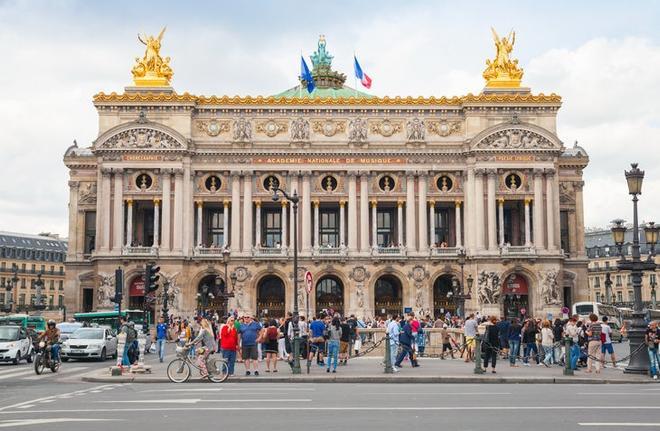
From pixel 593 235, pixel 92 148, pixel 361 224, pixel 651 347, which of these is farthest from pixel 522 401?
pixel 593 235

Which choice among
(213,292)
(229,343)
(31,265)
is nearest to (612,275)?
(213,292)

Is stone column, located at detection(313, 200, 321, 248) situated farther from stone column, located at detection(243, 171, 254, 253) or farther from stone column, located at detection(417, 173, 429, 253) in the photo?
stone column, located at detection(417, 173, 429, 253)

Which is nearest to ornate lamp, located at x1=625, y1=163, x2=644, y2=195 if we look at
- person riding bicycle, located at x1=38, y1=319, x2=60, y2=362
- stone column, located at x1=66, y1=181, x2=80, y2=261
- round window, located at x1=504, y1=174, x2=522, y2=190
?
person riding bicycle, located at x1=38, y1=319, x2=60, y2=362

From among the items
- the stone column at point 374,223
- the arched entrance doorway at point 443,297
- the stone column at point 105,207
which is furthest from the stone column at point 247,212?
the arched entrance doorway at point 443,297

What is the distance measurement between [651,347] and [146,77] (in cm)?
5971

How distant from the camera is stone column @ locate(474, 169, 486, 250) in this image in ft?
255

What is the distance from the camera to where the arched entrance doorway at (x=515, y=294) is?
7788 cm

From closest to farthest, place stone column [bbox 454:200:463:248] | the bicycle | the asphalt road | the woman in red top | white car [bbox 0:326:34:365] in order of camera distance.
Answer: the asphalt road → the bicycle → the woman in red top → white car [bbox 0:326:34:365] → stone column [bbox 454:200:463:248]

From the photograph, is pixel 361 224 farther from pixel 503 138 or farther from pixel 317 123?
pixel 503 138

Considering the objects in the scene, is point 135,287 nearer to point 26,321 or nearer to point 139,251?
point 139,251

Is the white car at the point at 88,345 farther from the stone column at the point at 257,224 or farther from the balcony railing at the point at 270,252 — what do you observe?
the stone column at the point at 257,224

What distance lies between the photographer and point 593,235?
13375 centimetres

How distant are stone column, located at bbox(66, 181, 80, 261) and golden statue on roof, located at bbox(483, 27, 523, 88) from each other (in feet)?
132

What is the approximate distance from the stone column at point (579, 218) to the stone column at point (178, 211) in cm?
3733
